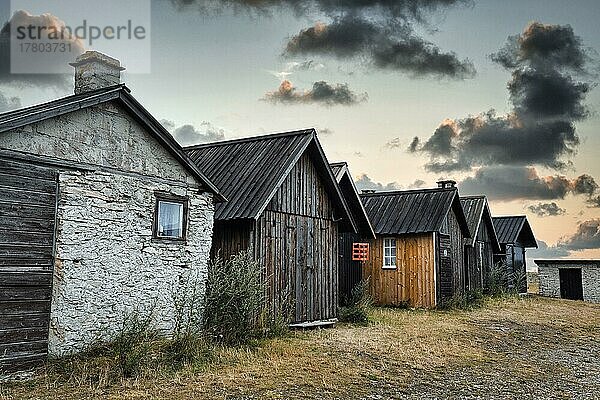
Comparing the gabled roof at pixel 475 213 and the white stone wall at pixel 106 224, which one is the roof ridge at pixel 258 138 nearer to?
the white stone wall at pixel 106 224

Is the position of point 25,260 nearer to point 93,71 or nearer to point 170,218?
point 170,218

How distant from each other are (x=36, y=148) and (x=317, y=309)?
10005 mm

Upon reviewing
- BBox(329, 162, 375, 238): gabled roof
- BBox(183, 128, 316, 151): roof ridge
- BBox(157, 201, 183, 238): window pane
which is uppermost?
BBox(183, 128, 316, 151): roof ridge

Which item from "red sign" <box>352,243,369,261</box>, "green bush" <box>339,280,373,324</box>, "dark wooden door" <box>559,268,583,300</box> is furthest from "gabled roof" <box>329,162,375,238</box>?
"dark wooden door" <box>559,268,583,300</box>

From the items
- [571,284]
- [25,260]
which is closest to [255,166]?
[25,260]

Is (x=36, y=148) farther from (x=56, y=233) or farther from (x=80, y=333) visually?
(x=80, y=333)

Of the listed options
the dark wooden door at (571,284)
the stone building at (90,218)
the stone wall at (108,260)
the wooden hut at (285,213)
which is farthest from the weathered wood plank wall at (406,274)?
the dark wooden door at (571,284)

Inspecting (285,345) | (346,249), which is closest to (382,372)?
(285,345)

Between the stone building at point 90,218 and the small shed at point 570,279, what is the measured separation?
93.8 feet

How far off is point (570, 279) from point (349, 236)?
62.1ft

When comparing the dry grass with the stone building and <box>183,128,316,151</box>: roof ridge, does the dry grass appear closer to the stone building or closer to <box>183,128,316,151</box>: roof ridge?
the stone building

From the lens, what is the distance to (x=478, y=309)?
2620 centimetres

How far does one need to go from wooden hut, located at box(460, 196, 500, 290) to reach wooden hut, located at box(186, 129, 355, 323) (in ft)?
36.6

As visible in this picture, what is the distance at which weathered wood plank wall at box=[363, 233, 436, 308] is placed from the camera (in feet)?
80.6
